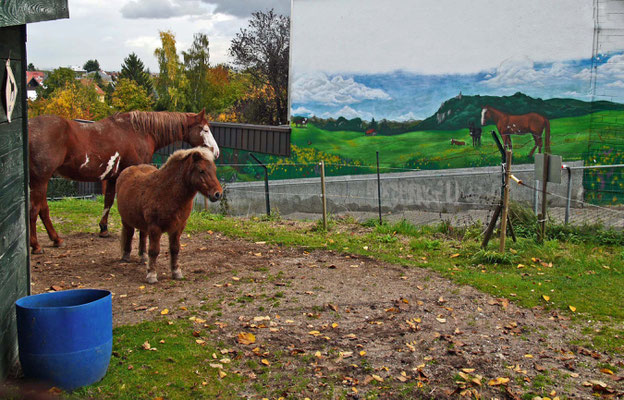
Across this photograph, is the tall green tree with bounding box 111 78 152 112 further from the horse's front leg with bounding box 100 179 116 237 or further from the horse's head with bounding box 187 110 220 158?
the horse's head with bounding box 187 110 220 158

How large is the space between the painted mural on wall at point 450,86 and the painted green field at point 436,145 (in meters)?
0.03

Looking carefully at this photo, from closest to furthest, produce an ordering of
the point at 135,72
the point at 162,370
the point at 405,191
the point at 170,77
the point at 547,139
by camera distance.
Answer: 1. the point at 162,370
2. the point at 547,139
3. the point at 405,191
4. the point at 170,77
5. the point at 135,72

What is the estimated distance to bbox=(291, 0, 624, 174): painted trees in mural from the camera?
51.6ft

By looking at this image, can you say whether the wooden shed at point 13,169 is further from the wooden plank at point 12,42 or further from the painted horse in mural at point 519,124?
the painted horse in mural at point 519,124

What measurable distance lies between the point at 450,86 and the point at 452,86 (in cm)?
6

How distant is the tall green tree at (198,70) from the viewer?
203 ft

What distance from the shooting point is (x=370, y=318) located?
6.55 meters

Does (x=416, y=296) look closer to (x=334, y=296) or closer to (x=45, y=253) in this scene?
(x=334, y=296)

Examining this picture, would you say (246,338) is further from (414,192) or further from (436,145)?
(436,145)

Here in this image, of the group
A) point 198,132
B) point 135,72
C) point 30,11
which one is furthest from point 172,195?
point 135,72

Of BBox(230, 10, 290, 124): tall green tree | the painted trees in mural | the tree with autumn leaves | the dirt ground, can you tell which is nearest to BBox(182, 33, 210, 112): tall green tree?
the tree with autumn leaves

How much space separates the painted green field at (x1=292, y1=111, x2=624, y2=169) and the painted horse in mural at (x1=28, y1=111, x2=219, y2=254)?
9101mm

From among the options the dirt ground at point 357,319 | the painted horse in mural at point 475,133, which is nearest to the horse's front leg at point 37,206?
the dirt ground at point 357,319

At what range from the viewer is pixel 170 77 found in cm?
6122
